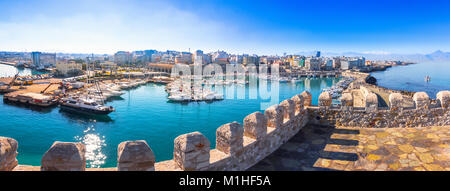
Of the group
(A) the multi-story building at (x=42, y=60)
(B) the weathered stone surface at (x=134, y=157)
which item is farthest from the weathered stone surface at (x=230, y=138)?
(A) the multi-story building at (x=42, y=60)

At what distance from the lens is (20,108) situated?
33.8m

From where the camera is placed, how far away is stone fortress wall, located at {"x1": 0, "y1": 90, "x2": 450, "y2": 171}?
2707 millimetres

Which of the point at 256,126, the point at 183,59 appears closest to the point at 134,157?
the point at 256,126

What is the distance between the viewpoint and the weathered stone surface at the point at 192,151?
10.2 feet

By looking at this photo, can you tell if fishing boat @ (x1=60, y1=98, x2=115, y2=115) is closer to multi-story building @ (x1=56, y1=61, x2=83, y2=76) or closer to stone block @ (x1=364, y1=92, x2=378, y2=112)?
stone block @ (x1=364, y1=92, x2=378, y2=112)

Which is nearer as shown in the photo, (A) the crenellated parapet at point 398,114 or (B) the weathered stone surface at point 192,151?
(B) the weathered stone surface at point 192,151

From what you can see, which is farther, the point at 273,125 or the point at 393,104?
the point at 393,104

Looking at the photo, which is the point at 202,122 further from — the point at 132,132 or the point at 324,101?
the point at 324,101

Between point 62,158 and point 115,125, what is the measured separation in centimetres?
2660

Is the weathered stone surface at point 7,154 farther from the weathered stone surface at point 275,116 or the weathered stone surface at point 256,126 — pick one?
the weathered stone surface at point 275,116

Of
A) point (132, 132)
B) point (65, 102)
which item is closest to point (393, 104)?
point (132, 132)

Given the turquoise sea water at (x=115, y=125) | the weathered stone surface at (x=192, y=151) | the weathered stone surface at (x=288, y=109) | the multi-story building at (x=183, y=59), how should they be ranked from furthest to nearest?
1. the multi-story building at (x=183, y=59)
2. the turquoise sea water at (x=115, y=125)
3. the weathered stone surface at (x=288, y=109)
4. the weathered stone surface at (x=192, y=151)

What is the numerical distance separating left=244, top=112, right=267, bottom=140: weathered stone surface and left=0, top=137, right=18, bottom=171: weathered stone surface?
3462 mm
